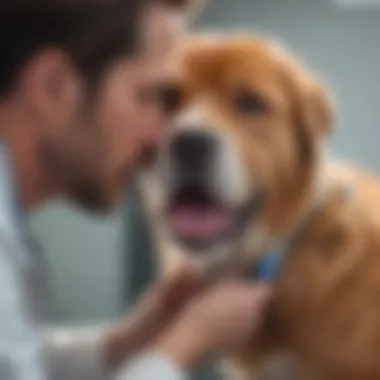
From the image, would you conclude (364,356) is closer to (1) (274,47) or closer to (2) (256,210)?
(2) (256,210)

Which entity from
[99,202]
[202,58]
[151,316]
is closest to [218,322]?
[151,316]

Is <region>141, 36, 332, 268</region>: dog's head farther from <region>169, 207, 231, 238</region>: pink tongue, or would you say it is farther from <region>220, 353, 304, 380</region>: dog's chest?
<region>220, 353, 304, 380</region>: dog's chest

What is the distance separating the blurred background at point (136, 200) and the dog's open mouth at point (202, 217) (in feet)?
0.15

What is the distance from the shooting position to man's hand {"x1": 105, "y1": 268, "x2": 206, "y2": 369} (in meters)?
1.08

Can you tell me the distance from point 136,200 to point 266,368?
262mm

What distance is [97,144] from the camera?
3.63ft

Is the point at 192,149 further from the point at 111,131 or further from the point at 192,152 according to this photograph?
the point at 111,131

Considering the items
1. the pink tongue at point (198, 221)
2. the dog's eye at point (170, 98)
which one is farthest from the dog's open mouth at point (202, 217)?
the dog's eye at point (170, 98)

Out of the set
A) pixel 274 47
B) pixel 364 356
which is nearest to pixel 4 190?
pixel 274 47

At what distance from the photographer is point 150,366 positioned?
1.07 metres

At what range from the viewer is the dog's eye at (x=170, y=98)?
1087mm

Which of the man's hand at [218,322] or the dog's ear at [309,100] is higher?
the dog's ear at [309,100]

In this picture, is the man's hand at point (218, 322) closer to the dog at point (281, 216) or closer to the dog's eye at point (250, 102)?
the dog at point (281, 216)

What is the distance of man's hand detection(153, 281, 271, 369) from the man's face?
170 mm
